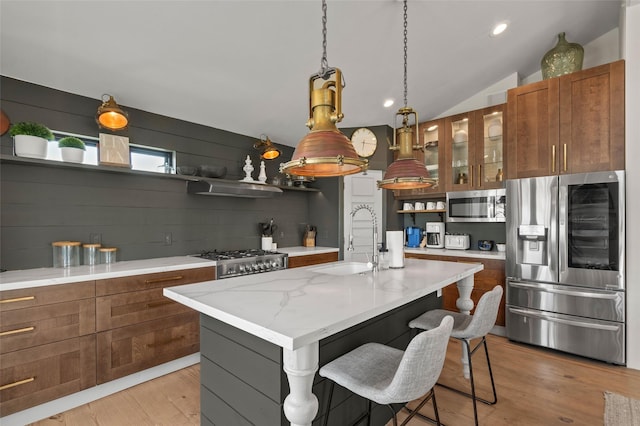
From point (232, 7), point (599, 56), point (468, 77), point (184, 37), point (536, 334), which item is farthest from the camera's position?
point (468, 77)

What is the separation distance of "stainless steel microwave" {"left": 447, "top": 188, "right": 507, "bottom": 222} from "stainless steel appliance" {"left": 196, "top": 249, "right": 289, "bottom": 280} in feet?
7.53

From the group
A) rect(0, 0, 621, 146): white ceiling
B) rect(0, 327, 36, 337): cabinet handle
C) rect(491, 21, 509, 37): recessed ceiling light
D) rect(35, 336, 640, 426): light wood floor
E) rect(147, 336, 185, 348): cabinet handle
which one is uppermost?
rect(491, 21, 509, 37): recessed ceiling light

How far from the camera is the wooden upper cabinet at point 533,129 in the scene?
3.11m

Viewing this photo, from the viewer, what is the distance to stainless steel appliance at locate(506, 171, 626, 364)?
2.73 meters

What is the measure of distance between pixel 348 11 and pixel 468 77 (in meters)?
2.05

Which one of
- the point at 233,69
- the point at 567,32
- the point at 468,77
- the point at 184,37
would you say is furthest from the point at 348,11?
the point at 567,32

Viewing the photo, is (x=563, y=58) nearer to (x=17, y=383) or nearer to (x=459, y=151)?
(x=459, y=151)

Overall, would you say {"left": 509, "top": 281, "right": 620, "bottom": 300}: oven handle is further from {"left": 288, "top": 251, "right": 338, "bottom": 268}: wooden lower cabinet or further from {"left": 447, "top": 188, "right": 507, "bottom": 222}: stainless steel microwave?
{"left": 288, "top": 251, "right": 338, "bottom": 268}: wooden lower cabinet

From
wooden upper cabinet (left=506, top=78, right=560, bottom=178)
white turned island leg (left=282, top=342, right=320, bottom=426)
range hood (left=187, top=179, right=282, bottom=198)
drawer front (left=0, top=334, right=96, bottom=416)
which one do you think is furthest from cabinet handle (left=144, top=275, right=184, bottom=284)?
wooden upper cabinet (left=506, top=78, right=560, bottom=178)

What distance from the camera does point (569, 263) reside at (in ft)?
9.65

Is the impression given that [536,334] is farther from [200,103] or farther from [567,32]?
[200,103]

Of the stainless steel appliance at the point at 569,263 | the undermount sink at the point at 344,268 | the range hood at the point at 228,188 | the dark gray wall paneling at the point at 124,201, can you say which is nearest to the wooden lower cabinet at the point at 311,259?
the dark gray wall paneling at the point at 124,201

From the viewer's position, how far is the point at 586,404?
2.17 meters

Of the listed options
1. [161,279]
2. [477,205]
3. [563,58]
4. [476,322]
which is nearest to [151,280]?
[161,279]
